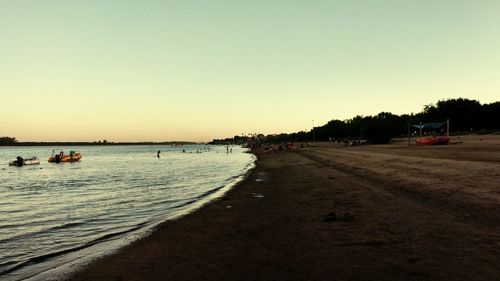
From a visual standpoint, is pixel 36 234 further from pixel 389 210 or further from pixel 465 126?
pixel 465 126

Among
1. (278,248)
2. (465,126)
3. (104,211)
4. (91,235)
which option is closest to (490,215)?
(278,248)

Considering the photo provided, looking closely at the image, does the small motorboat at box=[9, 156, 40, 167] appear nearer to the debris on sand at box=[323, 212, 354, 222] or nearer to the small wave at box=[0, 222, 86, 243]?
the small wave at box=[0, 222, 86, 243]

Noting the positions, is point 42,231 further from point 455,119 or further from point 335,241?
point 455,119

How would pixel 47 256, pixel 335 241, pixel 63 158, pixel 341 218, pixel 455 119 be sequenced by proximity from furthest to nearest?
pixel 455 119, pixel 63 158, pixel 341 218, pixel 47 256, pixel 335 241

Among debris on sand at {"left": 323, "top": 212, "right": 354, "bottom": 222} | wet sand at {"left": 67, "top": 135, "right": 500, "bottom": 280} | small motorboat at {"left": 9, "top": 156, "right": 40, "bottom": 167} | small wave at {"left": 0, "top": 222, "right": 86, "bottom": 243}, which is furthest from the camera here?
small motorboat at {"left": 9, "top": 156, "right": 40, "bottom": 167}

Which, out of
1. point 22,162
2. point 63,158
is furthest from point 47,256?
point 63,158

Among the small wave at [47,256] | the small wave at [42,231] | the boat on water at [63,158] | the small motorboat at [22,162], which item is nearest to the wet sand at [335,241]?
the small wave at [47,256]

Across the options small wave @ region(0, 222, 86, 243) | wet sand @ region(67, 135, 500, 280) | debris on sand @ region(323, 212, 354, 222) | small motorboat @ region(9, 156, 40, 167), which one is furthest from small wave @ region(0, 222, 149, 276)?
small motorboat @ region(9, 156, 40, 167)

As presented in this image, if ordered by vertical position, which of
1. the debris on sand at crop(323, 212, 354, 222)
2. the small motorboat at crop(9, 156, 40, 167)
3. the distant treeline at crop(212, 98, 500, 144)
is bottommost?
the small motorboat at crop(9, 156, 40, 167)

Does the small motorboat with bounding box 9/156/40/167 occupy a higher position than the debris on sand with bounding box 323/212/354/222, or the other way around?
the debris on sand with bounding box 323/212/354/222

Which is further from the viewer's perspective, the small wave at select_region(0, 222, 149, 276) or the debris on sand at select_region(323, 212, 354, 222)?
the debris on sand at select_region(323, 212, 354, 222)

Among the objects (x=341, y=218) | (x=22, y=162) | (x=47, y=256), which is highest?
(x=341, y=218)

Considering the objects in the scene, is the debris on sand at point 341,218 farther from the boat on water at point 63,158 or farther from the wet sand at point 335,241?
the boat on water at point 63,158

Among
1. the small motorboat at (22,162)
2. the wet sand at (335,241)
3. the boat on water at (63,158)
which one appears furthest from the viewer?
the boat on water at (63,158)
